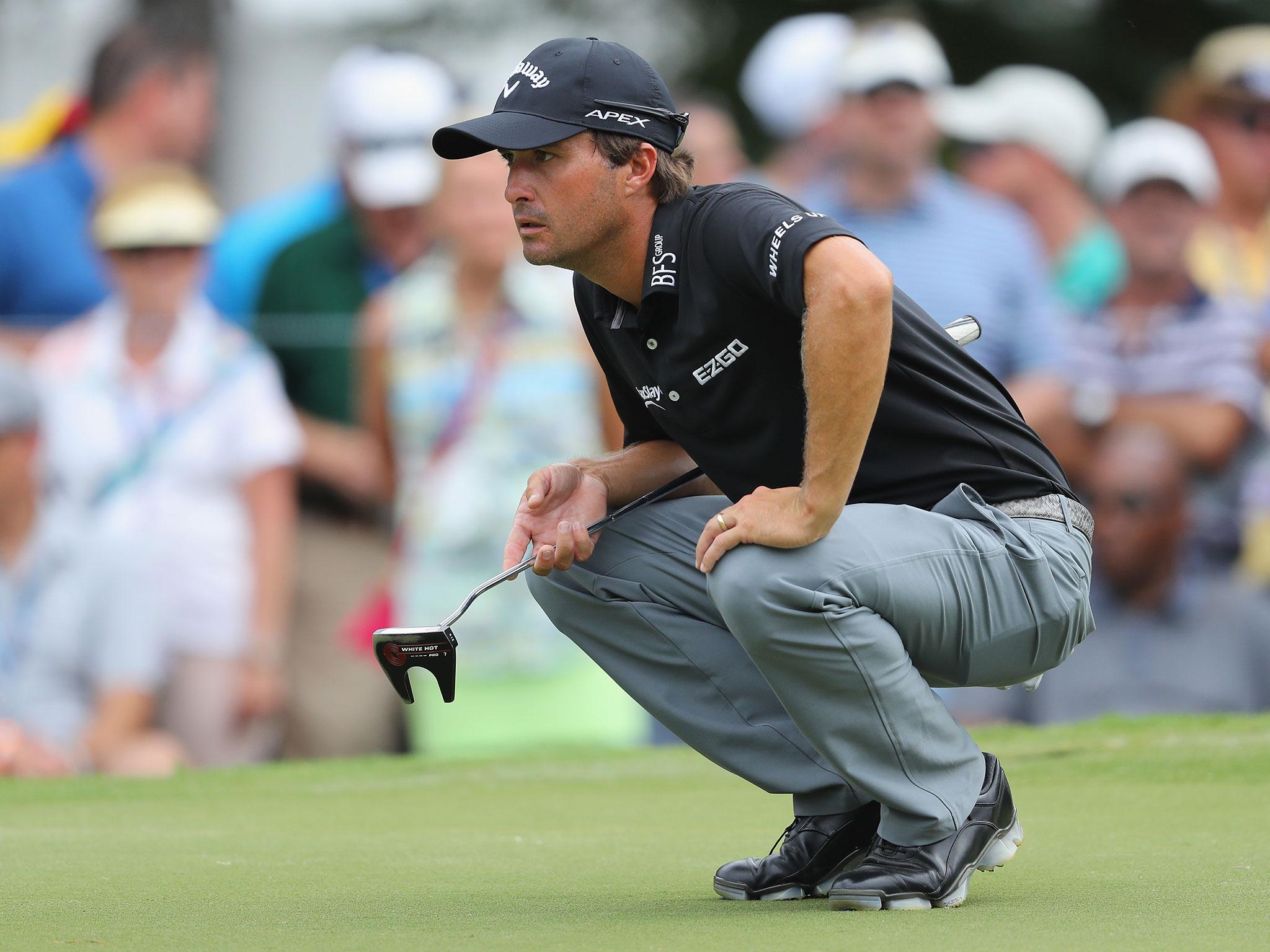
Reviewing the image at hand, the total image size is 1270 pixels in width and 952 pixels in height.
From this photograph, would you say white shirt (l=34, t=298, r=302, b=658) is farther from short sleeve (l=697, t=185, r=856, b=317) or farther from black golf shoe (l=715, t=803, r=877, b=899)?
short sleeve (l=697, t=185, r=856, b=317)

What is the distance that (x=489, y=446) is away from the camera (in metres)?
7.83

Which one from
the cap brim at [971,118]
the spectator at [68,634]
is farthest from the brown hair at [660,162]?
the cap brim at [971,118]

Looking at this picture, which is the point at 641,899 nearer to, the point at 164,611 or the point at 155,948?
the point at 155,948

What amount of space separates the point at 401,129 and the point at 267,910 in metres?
5.42

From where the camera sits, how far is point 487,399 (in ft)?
25.7

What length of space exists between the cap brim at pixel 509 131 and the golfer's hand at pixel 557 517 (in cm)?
78

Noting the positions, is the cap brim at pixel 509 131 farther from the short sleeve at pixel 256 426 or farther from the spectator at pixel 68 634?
the short sleeve at pixel 256 426

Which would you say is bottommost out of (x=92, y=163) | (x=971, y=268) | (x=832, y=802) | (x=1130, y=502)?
(x=1130, y=502)

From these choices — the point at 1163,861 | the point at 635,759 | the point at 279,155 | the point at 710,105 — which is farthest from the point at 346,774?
the point at 279,155

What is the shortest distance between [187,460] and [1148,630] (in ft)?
12.7

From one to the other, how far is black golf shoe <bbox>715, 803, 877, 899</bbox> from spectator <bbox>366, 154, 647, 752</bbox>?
3.55 meters

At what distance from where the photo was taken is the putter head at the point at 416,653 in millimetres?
4000

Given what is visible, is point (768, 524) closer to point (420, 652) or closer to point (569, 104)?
point (420, 652)

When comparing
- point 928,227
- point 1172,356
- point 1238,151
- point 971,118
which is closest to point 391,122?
point 928,227
